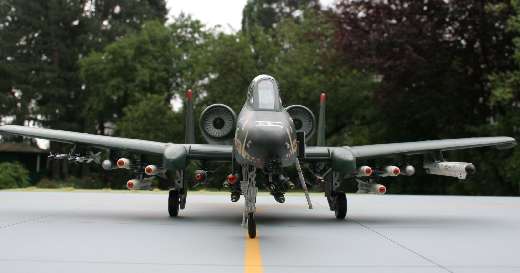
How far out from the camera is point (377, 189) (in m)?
13.7

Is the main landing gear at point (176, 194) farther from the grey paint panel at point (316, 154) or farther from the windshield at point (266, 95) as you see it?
the windshield at point (266, 95)

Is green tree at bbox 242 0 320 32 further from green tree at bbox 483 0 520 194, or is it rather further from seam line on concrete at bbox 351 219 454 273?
seam line on concrete at bbox 351 219 454 273

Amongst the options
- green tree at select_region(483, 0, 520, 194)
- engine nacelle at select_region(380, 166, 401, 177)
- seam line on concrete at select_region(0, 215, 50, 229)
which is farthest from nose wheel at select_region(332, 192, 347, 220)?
green tree at select_region(483, 0, 520, 194)

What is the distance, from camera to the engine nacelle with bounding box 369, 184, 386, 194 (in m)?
13.5

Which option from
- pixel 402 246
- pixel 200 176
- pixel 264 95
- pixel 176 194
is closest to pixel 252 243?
pixel 402 246

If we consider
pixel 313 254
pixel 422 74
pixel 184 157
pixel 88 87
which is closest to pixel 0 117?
pixel 88 87

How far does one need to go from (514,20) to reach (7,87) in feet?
145

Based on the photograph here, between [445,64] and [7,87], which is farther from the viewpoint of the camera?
[7,87]

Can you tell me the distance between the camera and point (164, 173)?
14.4m

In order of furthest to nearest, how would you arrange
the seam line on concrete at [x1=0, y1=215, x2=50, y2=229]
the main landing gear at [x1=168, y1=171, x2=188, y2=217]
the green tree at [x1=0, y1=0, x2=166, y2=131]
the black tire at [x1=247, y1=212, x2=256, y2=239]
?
the green tree at [x1=0, y1=0, x2=166, y2=131], the main landing gear at [x1=168, y1=171, x2=188, y2=217], the seam line on concrete at [x1=0, y1=215, x2=50, y2=229], the black tire at [x1=247, y1=212, x2=256, y2=239]

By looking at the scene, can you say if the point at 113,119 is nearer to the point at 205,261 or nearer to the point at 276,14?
the point at 276,14

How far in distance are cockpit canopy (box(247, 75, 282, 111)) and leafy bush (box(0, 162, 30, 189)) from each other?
91.3ft

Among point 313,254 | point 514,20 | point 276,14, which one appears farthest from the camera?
point 276,14

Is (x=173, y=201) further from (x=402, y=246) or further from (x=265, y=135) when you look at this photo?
(x=402, y=246)
